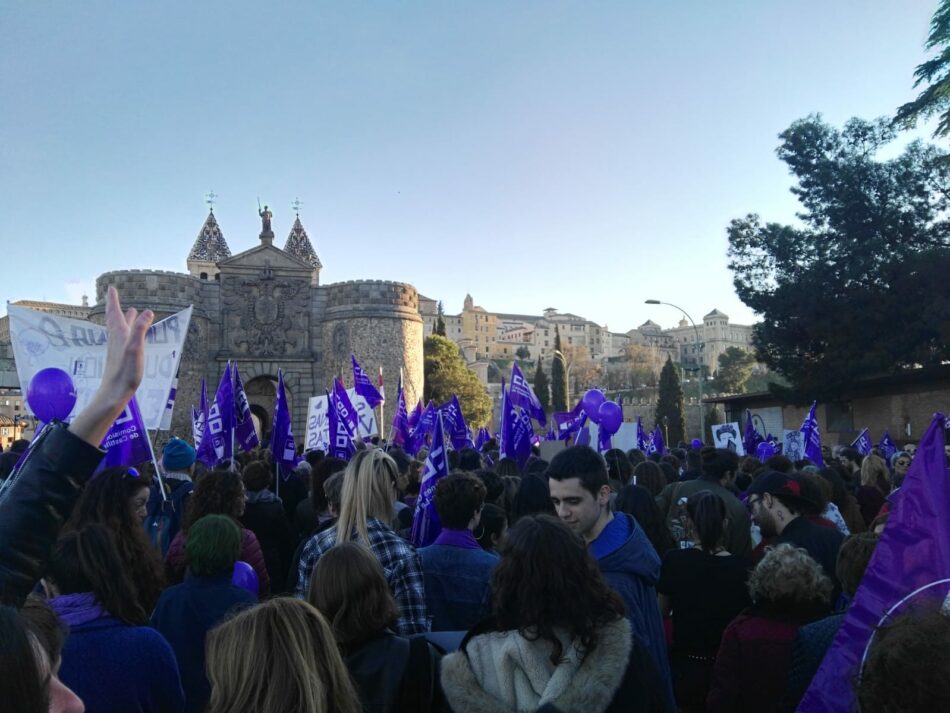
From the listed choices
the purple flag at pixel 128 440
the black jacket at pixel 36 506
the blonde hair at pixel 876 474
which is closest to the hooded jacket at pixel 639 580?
the black jacket at pixel 36 506

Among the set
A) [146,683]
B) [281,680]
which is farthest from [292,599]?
[146,683]

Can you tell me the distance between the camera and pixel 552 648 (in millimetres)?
2428

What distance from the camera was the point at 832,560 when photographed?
15.6ft

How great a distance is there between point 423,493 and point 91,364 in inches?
118

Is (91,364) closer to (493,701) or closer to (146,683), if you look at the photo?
(146,683)

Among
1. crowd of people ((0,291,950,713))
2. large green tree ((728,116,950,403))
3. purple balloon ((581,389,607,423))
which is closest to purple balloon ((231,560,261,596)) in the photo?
crowd of people ((0,291,950,713))

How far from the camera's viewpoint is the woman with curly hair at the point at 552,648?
2357 mm

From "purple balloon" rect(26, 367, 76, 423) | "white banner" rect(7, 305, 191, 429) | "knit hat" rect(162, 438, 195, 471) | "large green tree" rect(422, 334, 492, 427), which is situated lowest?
"knit hat" rect(162, 438, 195, 471)

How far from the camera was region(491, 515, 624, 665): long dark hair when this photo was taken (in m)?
2.42

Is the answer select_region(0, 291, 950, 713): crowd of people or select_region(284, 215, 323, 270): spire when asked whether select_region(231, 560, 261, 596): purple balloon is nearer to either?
select_region(0, 291, 950, 713): crowd of people

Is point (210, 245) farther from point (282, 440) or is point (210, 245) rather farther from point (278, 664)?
point (278, 664)

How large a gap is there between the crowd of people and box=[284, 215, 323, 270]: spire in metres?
63.8

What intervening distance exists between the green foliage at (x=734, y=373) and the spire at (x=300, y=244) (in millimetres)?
39904

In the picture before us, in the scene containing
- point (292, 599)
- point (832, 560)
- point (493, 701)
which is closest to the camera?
point (292, 599)
